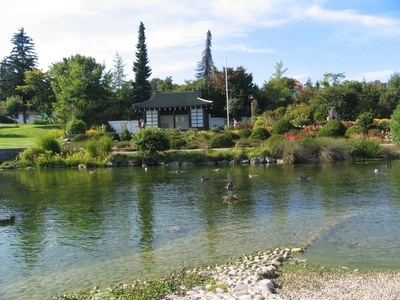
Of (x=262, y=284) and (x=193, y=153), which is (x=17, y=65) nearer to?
(x=193, y=153)

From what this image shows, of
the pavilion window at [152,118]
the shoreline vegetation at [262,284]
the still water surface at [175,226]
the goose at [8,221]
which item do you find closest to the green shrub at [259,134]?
the still water surface at [175,226]

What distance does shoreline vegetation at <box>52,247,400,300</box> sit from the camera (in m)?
6.30

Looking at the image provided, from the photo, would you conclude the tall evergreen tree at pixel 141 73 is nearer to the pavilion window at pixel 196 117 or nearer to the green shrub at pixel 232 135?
the pavilion window at pixel 196 117

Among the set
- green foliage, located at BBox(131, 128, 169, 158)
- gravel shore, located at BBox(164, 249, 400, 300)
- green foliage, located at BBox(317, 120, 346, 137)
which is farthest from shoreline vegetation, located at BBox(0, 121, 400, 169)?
gravel shore, located at BBox(164, 249, 400, 300)

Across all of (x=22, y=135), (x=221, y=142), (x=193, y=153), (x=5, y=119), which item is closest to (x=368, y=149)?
(x=221, y=142)

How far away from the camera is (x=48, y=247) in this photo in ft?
32.8

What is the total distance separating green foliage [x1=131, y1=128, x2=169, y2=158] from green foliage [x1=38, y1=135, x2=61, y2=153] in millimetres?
6684

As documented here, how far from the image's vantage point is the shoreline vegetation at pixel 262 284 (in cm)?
630

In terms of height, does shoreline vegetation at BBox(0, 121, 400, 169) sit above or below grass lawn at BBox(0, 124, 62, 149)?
below

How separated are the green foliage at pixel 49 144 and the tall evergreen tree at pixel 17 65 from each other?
30.9 metres

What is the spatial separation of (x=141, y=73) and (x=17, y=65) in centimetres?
2004

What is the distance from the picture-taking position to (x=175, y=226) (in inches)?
457

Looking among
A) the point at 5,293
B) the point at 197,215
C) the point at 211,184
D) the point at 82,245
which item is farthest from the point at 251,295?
the point at 211,184

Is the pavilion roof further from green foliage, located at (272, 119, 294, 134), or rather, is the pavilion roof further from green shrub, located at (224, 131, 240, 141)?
green shrub, located at (224, 131, 240, 141)
